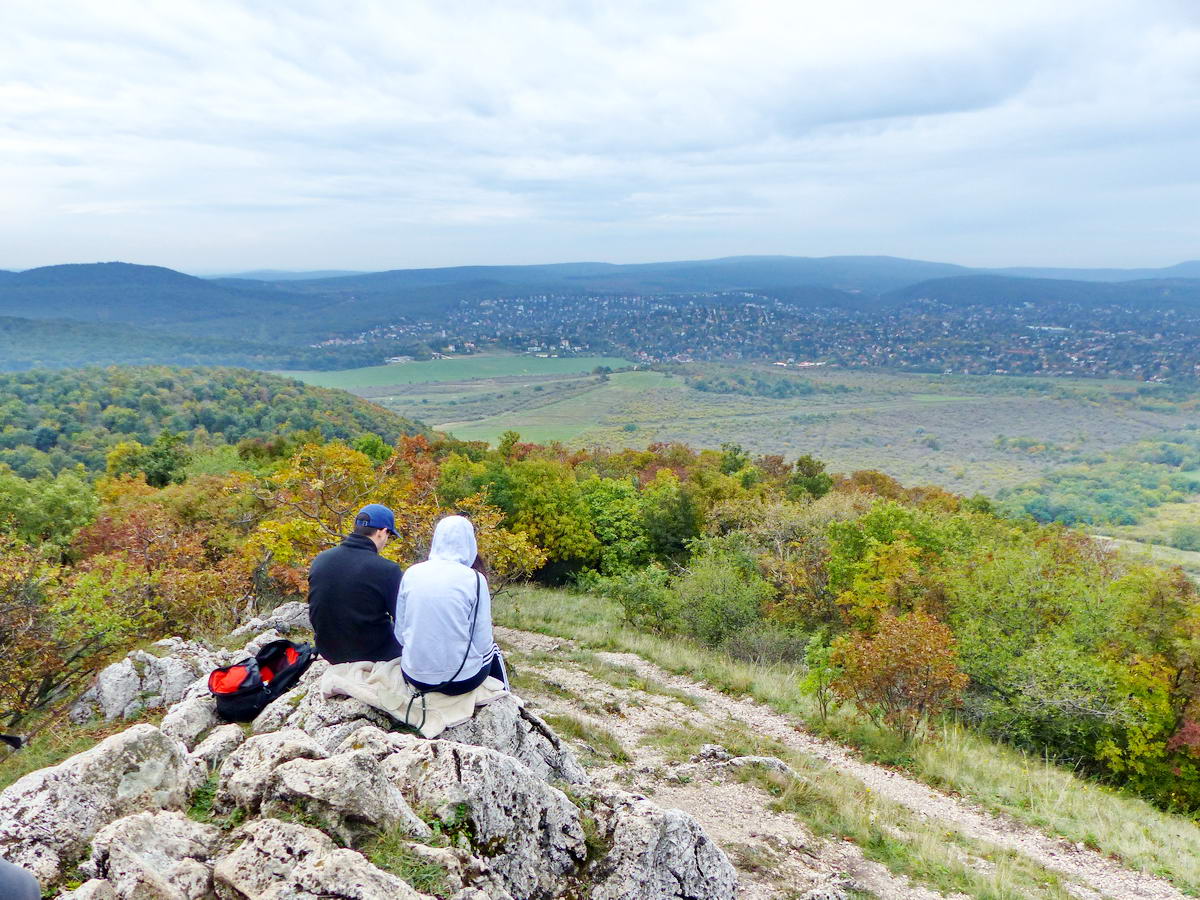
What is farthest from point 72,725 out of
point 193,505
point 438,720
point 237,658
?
point 193,505

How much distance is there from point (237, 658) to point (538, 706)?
200 inches

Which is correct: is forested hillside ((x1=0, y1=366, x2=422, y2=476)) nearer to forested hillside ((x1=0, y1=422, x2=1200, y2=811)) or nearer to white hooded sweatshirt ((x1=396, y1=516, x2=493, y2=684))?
forested hillside ((x1=0, y1=422, x2=1200, y2=811))

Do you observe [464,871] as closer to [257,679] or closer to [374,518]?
[374,518]

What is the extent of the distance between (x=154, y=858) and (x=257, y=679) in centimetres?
334

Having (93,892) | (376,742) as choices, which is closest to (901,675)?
(376,742)

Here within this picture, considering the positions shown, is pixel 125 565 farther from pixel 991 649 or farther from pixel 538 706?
pixel 991 649

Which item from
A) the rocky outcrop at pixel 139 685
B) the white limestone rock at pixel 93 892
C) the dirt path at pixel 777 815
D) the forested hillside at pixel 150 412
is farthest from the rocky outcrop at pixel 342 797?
the forested hillside at pixel 150 412

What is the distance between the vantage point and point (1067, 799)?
1097cm

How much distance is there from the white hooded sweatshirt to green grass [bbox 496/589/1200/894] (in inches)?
332

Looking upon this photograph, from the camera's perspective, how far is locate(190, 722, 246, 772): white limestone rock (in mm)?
5922

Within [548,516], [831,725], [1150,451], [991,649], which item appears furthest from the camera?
[1150,451]

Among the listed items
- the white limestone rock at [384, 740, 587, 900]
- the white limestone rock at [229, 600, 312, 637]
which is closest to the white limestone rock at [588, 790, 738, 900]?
the white limestone rock at [384, 740, 587, 900]

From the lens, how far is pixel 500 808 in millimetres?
5227

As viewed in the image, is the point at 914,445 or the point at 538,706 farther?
the point at 914,445
